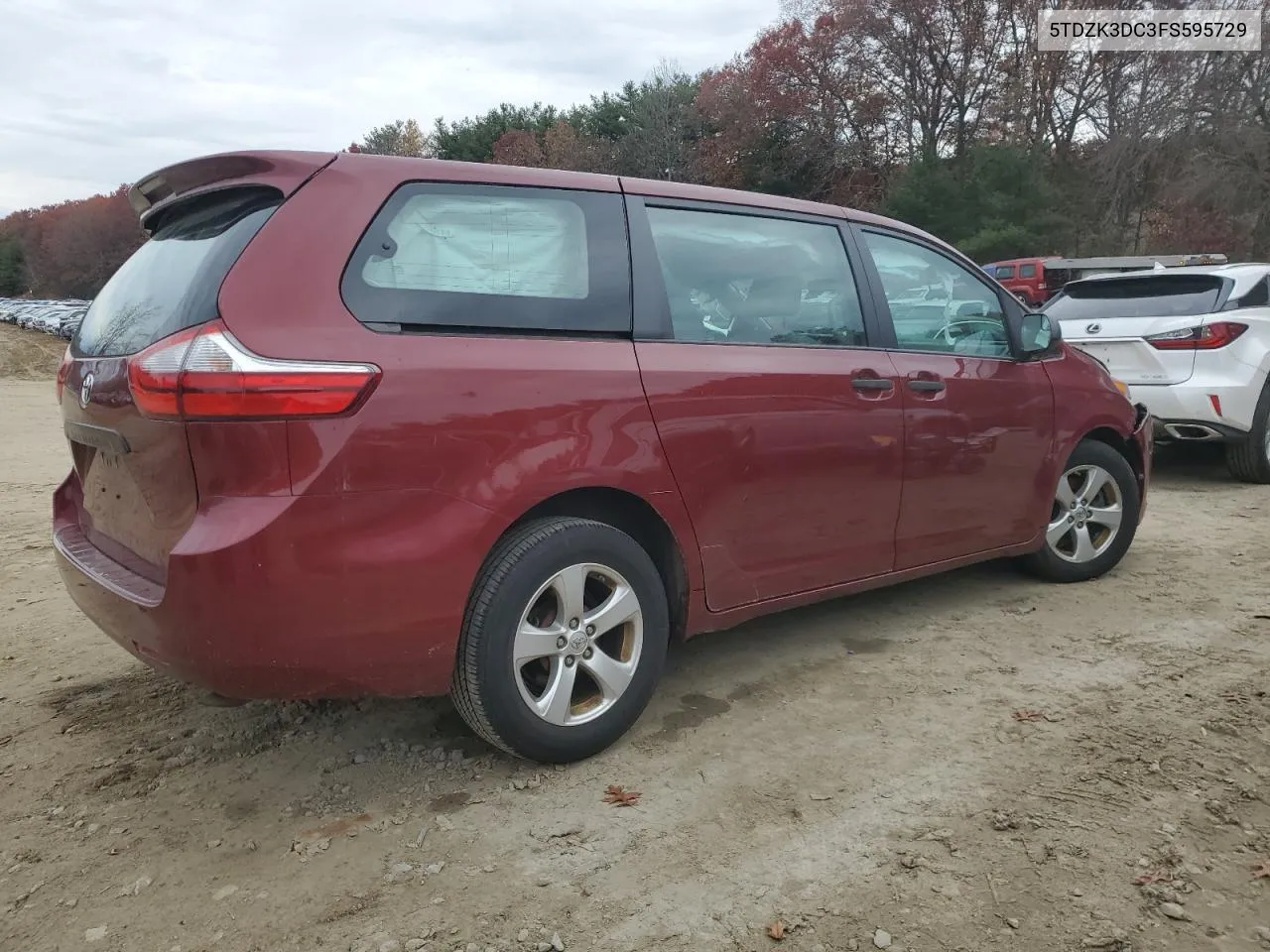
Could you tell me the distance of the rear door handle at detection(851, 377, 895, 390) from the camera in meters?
3.40

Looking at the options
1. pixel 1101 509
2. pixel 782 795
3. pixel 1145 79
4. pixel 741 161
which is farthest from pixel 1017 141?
pixel 782 795

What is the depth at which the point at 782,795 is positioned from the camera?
8.57 feet

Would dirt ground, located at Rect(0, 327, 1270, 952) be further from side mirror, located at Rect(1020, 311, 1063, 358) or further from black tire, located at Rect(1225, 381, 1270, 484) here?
black tire, located at Rect(1225, 381, 1270, 484)

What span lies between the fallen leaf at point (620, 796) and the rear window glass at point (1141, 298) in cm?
576

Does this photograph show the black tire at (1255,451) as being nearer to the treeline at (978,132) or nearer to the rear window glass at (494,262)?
the rear window glass at (494,262)

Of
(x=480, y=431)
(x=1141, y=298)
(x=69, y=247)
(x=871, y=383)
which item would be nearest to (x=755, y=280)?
(x=871, y=383)

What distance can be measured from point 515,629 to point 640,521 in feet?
1.99

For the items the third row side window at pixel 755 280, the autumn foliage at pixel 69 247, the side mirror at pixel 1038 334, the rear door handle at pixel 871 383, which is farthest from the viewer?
the autumn foliage at pixel 69 247

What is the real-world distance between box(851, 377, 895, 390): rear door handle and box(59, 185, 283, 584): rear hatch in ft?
6.66

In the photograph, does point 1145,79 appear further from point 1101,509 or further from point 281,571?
point 281,571

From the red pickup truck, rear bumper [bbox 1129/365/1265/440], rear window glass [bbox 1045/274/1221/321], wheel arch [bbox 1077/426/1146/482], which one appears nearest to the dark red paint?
wheel arch [bbox 1077/426/1146/482]

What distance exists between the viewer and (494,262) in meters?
2.66

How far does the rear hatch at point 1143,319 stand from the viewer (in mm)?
6633

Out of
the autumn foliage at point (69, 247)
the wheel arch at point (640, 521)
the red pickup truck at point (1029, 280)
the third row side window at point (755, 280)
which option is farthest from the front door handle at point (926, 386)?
the autumn foliage at point (69, 247)
